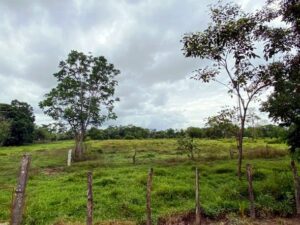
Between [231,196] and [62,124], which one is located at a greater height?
[62,124]

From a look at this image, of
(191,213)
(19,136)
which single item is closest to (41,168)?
(191,213)

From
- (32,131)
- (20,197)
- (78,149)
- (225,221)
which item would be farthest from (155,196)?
(32,131)

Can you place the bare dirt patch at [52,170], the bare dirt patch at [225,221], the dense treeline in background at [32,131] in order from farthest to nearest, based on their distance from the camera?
the dense treeline in background at [32,131], the bare dirt patch at [52,170], the bare dirt patch at [225,221]

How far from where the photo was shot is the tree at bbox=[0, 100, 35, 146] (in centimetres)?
6911

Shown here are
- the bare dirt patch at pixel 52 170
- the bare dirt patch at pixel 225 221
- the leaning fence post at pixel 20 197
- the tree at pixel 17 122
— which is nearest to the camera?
the leaning fence post at pixel 20 197

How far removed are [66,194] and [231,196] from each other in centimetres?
693

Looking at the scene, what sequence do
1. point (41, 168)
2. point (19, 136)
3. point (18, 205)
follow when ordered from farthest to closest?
point (19, 136), point (41, 168), point (18, 205)

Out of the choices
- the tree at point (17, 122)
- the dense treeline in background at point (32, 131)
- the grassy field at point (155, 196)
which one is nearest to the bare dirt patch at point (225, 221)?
the grassy field at point (155, 196)

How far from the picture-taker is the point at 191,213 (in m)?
11.7

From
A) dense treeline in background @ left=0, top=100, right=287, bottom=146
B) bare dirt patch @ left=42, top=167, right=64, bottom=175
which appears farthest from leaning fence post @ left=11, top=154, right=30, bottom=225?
dense treeline in background @ left=0, top=100, right=287, bottom=146

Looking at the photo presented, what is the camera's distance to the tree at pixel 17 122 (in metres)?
69.1

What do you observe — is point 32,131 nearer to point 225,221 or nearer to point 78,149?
point 78,149

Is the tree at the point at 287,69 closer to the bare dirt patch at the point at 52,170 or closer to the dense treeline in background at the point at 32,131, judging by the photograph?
the bare dirt patch at the point at 52,170

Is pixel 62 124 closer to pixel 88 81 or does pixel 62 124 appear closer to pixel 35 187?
pixel 88 81
